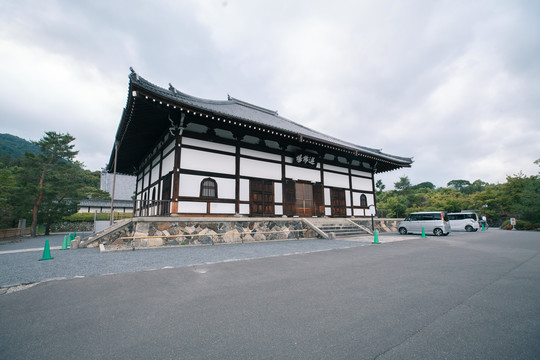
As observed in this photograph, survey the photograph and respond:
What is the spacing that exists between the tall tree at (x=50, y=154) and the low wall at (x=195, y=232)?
52.1 feet

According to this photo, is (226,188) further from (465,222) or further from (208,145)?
(465,222)

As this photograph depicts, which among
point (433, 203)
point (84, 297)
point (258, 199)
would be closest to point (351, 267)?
point (84, 297)

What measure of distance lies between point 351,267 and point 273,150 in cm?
847

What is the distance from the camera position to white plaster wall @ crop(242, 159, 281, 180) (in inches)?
461

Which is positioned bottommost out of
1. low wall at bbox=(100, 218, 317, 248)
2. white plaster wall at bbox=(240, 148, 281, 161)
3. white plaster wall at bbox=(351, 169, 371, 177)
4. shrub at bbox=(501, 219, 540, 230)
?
shrub at bbox=(501, 219, 540, 230)

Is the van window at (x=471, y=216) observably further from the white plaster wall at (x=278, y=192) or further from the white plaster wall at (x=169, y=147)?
the white plaster wall at (x=169, y=147)

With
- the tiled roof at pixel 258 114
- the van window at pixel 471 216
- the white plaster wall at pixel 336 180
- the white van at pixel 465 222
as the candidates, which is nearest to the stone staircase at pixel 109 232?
the tiled roof at pixel 258 114

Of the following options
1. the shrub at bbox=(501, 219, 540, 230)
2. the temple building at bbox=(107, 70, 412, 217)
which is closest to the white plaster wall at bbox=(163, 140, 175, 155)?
the temple building at bbox=(107, 70, 412, 217)

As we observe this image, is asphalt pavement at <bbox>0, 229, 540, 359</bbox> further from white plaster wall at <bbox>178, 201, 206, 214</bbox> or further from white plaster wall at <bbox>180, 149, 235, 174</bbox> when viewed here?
white plaster wall at <bbox>180, 149, 235, 174</bbox>

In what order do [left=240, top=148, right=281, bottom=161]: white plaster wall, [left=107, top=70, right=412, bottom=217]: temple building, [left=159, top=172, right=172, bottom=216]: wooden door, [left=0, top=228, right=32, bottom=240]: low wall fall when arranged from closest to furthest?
[left=107, top=70, right=412, bottom=217]: temple building < [left=159, top=172, right=172, bottom=216]: wooden door < [left=240, top=148, right=281, bottom=161]: white plaster wall < [left=0, top=228, right=32, bottom=240]: low wall

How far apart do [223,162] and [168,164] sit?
2.64 metres

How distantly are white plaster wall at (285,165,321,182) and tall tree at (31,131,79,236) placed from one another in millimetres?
19876

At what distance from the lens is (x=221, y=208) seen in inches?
422

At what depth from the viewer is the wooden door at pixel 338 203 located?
15.1 metres
